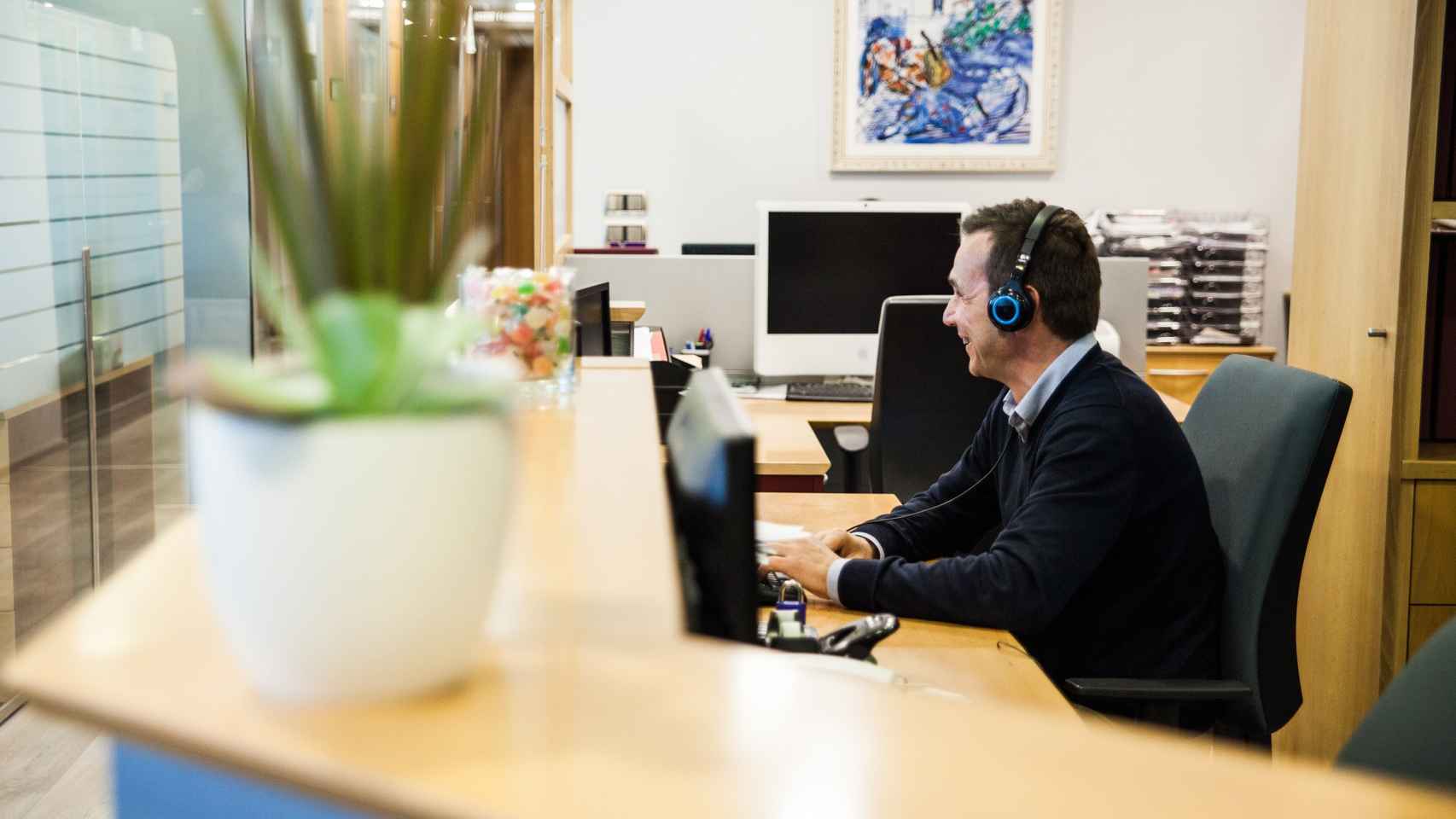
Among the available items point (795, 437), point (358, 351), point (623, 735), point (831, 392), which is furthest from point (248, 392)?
point (831, 392)

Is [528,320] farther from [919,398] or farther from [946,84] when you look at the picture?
[946,84]

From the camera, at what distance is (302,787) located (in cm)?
54

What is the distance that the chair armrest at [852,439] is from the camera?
3107mm

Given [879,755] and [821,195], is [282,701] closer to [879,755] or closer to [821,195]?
[879,755]

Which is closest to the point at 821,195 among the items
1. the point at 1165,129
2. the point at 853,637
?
the point at 1165,129

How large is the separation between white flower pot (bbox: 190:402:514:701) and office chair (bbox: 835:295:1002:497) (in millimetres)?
2240

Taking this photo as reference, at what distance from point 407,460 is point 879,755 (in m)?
0.25

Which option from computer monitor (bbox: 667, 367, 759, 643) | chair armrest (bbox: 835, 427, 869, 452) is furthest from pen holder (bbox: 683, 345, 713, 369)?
computer monitor (bbox: 667, 367, 759, 643)

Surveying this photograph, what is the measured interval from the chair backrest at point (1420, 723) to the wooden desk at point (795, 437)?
129 cm

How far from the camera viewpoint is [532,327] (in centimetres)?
134

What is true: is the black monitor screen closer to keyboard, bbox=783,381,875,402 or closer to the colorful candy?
keyboard, bbox=783,381,875,402

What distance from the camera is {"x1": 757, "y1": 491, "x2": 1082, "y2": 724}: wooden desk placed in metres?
1.43

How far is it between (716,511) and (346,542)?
27cm

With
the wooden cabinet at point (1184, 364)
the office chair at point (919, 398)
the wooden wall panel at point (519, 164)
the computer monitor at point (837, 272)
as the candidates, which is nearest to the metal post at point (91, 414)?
the wooden wall panel at point (519, 164)
